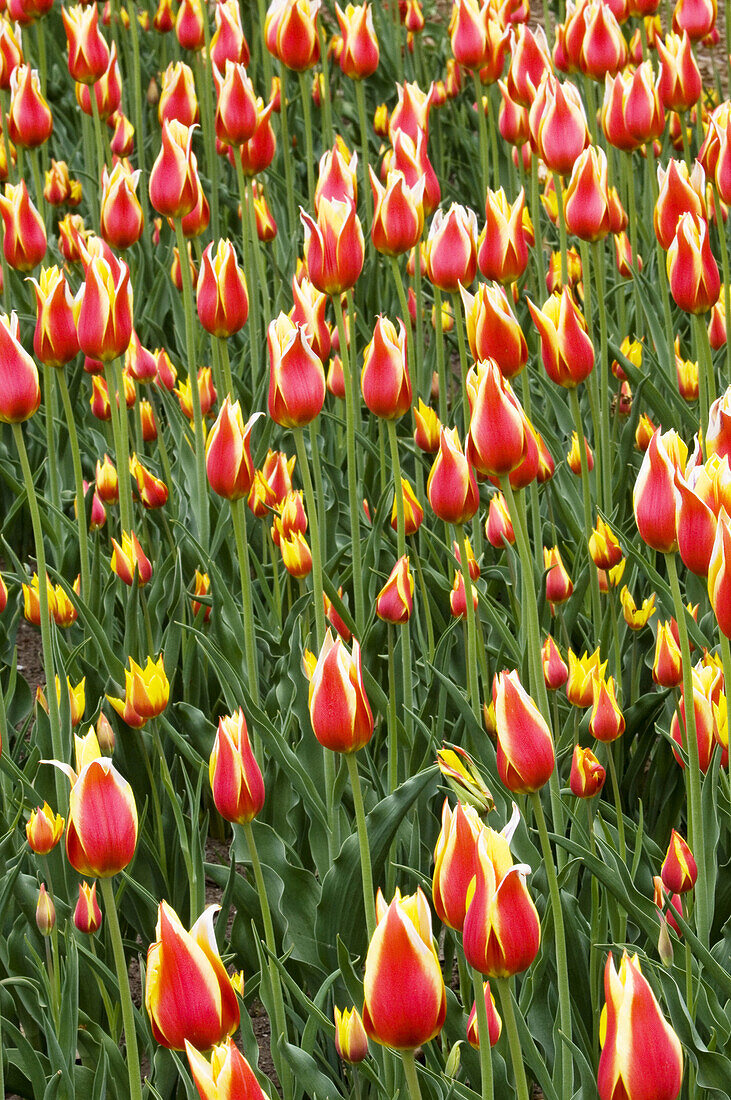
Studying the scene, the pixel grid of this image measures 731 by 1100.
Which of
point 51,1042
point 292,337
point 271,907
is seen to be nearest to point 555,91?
point 292,337

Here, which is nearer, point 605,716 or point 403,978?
point 403,978

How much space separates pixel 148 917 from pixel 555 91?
4.88 feet

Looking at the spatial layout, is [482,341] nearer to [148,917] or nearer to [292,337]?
[292,337]

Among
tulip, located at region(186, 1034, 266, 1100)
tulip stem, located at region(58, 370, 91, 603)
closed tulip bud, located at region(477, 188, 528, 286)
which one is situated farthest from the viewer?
tulip stem, located at region(58, 370, 91, 603)

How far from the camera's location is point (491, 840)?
954mm

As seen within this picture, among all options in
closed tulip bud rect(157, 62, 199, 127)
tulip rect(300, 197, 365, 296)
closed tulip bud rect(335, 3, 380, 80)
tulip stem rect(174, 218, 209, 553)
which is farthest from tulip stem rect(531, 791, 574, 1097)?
closed tulip bud rect(335, 3, 380, 80)

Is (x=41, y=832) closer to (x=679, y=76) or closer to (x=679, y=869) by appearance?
(x=679, y=869)

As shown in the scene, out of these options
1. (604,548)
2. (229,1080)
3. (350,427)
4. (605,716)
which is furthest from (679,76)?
(229,1080)

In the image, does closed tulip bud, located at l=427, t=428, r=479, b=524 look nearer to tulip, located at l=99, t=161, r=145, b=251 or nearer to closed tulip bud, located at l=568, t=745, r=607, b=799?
closed tulip bud, located at l=568, t=745, r=607, b=799

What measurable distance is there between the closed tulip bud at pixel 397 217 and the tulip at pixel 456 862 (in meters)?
1.21

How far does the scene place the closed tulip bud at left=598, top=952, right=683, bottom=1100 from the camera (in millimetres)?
863

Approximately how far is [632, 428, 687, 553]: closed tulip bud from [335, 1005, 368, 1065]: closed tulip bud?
559 millimetres

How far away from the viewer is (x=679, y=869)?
5.03 feet

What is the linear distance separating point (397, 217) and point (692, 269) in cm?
45
